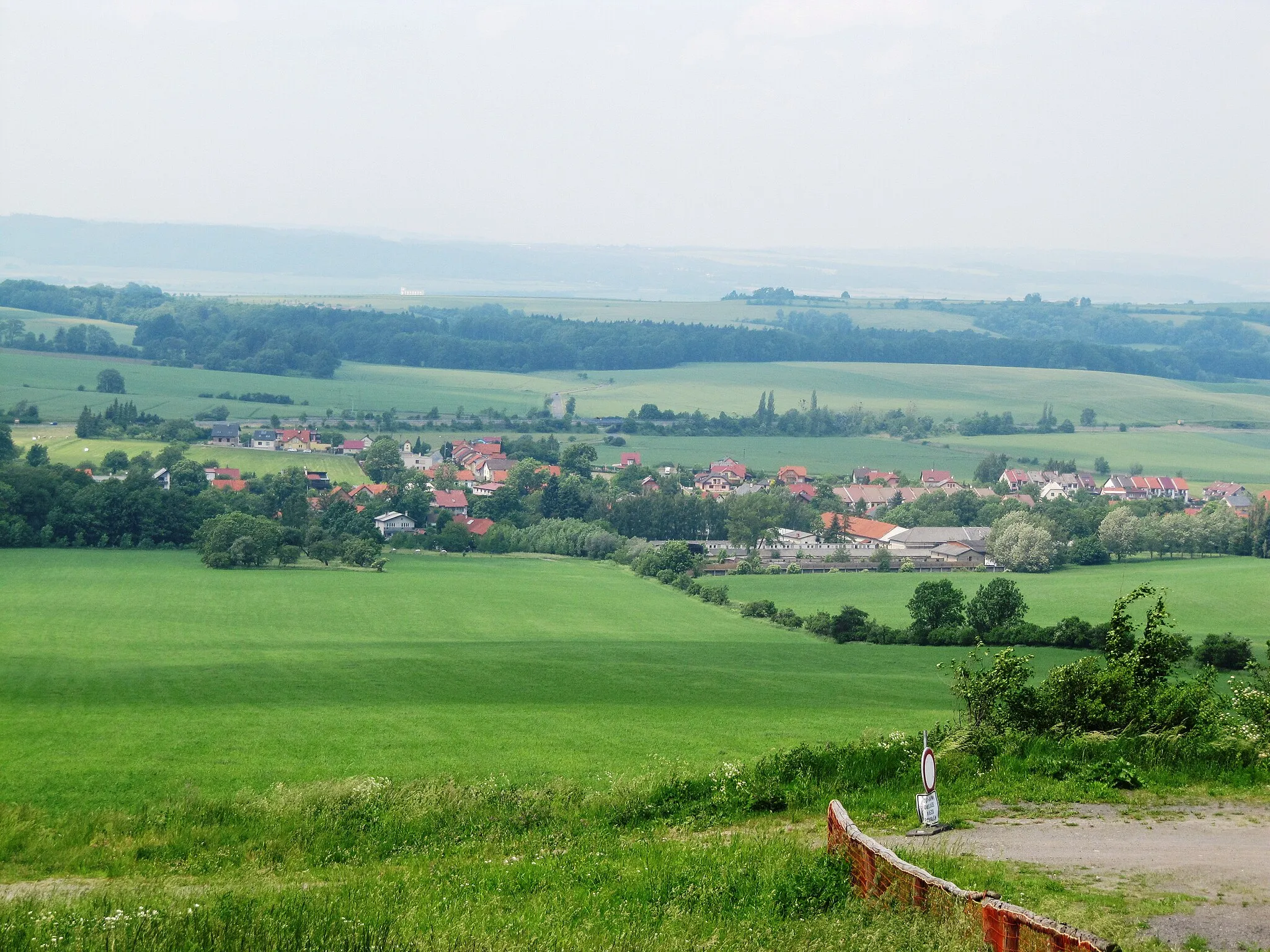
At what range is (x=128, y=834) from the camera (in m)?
12.2

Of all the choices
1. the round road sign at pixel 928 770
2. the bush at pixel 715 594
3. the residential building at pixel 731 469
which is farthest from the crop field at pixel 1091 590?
the round road sign at pixel 928 770

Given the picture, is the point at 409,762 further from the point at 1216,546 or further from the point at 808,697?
the point at 1216,546

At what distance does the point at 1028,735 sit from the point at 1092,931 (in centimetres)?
506

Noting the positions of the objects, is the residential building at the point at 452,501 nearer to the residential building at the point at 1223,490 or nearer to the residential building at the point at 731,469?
the residential building at the point at 731,469

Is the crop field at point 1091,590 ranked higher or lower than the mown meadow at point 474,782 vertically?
lower

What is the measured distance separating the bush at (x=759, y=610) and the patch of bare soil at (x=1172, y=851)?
29374 millimetres

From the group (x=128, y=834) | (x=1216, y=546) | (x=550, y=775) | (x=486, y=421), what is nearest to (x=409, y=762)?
(x=550, y=775)

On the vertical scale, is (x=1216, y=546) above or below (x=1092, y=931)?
below

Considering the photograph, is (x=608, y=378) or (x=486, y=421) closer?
(x=486, y=421)

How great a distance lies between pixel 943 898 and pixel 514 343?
144 meters

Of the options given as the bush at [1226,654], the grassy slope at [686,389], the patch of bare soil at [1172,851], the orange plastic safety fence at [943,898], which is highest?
the orange plastic safety fence at [943,898]

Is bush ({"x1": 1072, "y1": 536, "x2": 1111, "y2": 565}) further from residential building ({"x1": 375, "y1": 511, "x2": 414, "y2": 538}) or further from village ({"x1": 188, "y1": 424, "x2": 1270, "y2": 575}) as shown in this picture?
residential building ({"x1": 375, "y1": 511, "x2": 414, "y2": 538})

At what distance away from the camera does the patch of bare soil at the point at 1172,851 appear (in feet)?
28.1

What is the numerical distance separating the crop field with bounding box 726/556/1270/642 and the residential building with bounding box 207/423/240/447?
137 feet
